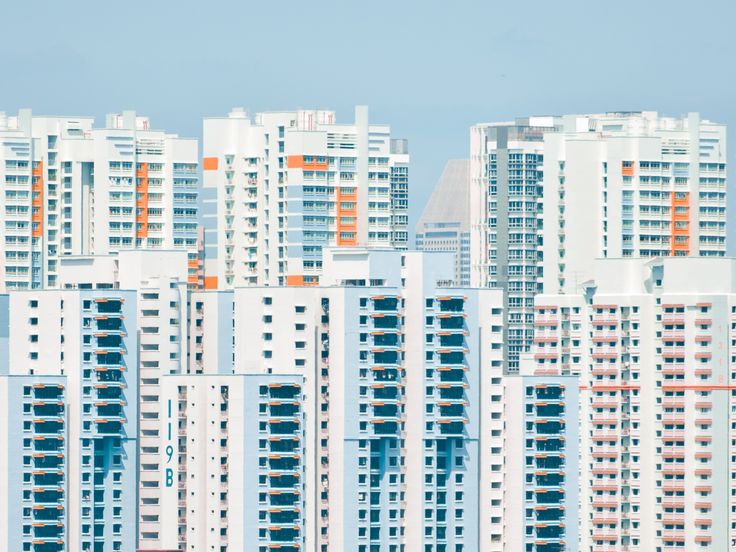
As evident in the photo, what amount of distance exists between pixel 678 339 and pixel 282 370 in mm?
22792

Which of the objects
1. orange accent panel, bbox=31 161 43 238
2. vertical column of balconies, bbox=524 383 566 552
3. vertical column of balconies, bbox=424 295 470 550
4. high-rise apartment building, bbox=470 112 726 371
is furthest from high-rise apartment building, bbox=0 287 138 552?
high-rise apartment building, bbox=470 112 726 371

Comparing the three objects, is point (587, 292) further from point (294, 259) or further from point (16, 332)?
point (16, 332)

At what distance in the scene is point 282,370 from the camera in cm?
12938

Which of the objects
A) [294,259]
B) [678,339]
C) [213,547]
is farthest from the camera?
[294,259]

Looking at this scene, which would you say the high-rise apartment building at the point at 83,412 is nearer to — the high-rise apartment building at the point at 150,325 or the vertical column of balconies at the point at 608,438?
the high-rise apartment building at the point at 150,325

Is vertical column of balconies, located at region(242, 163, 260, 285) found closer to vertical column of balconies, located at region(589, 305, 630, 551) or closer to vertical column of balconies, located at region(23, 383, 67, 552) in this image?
vertical column of balconies, located at region(589, 305, 630, 551)

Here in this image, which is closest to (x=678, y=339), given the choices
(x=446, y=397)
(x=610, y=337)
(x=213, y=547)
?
(x=610, y=337)

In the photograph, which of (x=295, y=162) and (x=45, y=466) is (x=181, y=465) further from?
(x=295, y=162)

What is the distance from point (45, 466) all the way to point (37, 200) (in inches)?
1429

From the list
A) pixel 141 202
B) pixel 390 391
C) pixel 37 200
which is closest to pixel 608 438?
pixel 390 391

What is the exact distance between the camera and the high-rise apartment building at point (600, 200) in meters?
156

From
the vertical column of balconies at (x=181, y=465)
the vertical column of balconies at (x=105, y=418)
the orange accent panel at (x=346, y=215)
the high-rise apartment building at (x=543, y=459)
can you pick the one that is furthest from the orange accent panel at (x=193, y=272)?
the high-rise apartment building at (x=543, y=459)

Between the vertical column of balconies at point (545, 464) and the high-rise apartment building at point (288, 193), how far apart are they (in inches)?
953

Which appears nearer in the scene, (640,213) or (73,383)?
(73,383)
